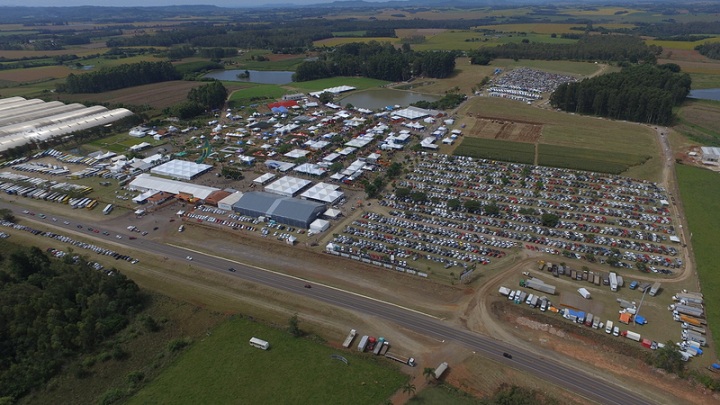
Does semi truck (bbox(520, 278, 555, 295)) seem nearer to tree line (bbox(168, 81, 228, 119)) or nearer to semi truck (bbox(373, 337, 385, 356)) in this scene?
semi truck (bbox(373, 337, 385, 356))

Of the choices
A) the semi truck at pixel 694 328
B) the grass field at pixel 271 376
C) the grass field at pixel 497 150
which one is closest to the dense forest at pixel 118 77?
the grass field at pixel 497 150

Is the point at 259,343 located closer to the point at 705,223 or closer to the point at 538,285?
the point at 538,285

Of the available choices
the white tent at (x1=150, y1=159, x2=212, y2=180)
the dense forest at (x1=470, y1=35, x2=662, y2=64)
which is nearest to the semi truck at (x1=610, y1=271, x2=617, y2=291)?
the white tent at (x1=150, y1=159, x2=212, y2=180)

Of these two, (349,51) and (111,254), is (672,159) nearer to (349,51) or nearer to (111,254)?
(111,254)

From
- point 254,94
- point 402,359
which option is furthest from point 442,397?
point 254,94

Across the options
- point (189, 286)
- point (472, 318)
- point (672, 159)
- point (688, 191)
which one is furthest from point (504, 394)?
point (672, 159)

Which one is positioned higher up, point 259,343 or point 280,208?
point 280,208

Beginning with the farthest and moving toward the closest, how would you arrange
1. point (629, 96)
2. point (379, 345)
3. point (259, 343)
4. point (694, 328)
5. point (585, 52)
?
point (585, 52) → point (629, 96) → point (694, 328) → point (259, 343) → point (379, 345)
